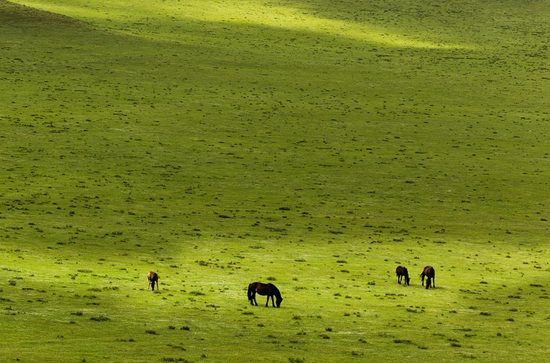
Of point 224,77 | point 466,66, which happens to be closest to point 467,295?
point 224,77

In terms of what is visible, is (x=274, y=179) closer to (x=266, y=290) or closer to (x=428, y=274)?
(x=428, y=274)

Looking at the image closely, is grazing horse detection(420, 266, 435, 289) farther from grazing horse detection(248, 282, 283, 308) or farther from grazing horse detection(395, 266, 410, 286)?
grazing horse detection(248, 282, 283, 308)

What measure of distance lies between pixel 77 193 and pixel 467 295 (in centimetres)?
2802

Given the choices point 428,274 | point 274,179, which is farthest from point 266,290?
point 274,179

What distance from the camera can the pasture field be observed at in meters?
39.8

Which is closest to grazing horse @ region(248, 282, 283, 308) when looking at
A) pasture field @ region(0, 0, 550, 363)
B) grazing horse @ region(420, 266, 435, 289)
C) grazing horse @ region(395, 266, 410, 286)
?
pasture field @ region(0, 0, 550, 363)

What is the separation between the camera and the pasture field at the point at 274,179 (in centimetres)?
3984

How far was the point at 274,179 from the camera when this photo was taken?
74625 millimetres

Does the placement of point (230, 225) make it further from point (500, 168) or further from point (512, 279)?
point (500, 168)

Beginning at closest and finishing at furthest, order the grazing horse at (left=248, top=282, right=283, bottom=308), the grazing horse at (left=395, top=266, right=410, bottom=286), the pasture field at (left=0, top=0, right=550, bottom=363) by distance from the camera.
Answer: the pasture field at (left=0, top=0, right=550, bottom=363) < the grazing horse at (left=248, top=282, right=283, bottom=308) < the grazing horse at (left=395, top=266, right=410, bottom=286)

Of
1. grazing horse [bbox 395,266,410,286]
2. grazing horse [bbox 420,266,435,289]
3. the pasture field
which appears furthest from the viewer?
grazing horse [bbox 395,266,410,286]

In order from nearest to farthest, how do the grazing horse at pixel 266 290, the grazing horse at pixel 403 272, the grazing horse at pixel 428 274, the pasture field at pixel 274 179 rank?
the pasture field at pixel 274 179, the grazing horse at pixel 266 290, the grazing horse at pixel 428 274, the grazing horse at pixel 403 272

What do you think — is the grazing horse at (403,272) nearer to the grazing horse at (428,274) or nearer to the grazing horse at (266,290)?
the grazing horse at (428,274)

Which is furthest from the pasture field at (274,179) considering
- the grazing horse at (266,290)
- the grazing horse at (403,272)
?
the grazing horse at (266,290)
